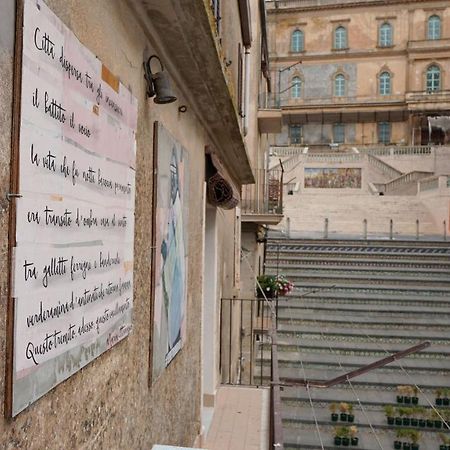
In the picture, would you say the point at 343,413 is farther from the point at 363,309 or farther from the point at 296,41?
the point at 296,41

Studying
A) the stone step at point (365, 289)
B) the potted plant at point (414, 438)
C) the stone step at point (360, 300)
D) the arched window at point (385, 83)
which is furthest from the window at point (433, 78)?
the potted plant at point (414, 438)

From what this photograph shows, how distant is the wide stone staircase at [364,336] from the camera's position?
9930mm

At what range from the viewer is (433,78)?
48156 millimetres

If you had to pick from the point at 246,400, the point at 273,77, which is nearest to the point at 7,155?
the point at 246,400

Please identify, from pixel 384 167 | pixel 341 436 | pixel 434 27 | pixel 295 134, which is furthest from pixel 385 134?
pixel 341 436

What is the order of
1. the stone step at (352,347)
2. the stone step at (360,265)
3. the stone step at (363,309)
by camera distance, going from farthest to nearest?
1. the stone step at (360,265)
2. the stone step at (363,309)
3. the stone step at (352,347)

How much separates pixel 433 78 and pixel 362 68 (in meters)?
6.72

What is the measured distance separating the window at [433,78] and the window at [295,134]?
12.6 m

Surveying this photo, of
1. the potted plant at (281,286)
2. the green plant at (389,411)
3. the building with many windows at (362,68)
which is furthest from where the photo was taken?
the building with many windows at (362,68)

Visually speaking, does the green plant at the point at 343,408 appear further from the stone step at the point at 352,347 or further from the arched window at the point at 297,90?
the arched window at the point at 297,90

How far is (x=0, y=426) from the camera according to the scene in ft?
4.73

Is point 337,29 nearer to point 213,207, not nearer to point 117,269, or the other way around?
point 213,207

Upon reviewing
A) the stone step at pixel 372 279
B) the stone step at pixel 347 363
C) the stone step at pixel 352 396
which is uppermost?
the stone step at pixel 372 279

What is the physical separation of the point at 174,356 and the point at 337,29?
52055 mm
